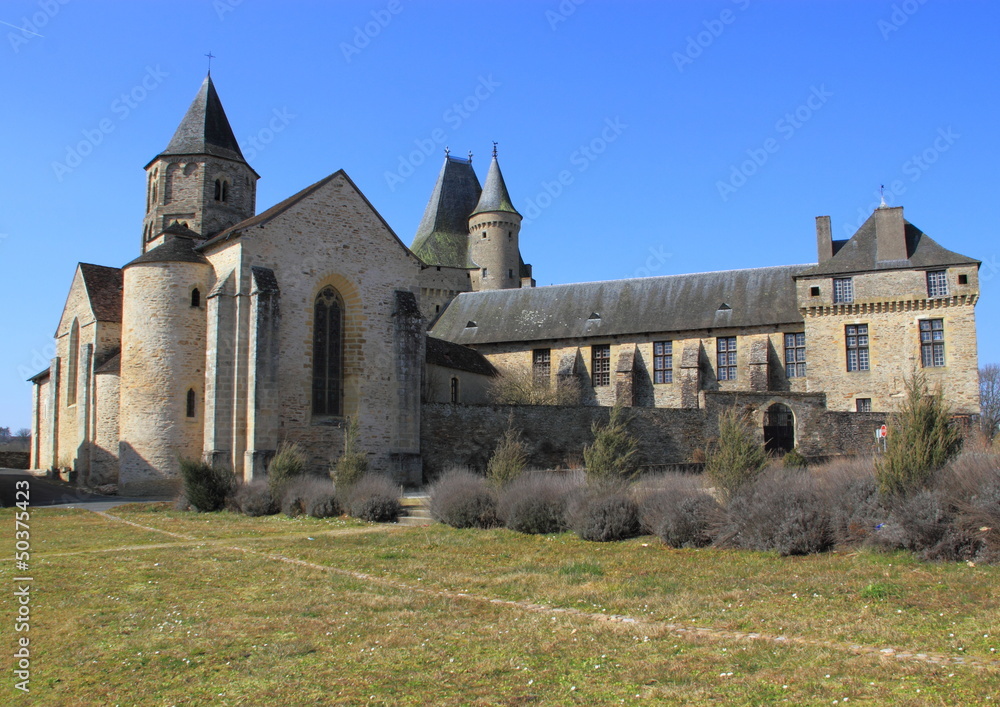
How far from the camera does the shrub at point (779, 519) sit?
10188 mm

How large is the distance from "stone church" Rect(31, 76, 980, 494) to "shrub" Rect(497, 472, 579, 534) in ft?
35.6

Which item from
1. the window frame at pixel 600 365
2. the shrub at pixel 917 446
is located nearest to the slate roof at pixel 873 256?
the window frame at pixel 600 365

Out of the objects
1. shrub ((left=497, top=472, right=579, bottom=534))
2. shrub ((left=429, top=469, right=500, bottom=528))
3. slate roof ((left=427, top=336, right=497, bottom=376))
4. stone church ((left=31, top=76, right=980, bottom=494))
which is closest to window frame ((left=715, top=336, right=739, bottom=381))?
stone church ((left=31, top=76, right=980, bottom=494))

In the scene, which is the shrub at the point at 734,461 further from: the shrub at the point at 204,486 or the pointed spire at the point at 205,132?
the pointed spire at the point at 205,132

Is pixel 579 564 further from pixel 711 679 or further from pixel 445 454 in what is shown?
pixel 445 454

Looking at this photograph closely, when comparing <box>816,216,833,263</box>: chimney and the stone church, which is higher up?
<box>816,216,833,263</box>: chimney

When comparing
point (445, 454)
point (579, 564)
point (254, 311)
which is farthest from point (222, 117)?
point (579, 564)

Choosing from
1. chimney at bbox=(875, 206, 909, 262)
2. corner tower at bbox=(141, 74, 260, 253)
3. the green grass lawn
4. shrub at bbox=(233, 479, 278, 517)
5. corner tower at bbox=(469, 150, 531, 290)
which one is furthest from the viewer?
corner tower at bbox=(469, 150, 531, 290)

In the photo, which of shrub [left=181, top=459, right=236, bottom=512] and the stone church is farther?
the stone church

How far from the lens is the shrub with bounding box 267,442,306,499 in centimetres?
1876

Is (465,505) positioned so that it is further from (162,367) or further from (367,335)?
(162,367)

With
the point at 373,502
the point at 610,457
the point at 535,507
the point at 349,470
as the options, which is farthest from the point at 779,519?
the point at 349,470

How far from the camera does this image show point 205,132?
32.1 meters

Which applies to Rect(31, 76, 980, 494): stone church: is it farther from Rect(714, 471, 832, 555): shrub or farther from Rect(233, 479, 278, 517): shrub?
Rect(714, 471, 832, 555): shrub
